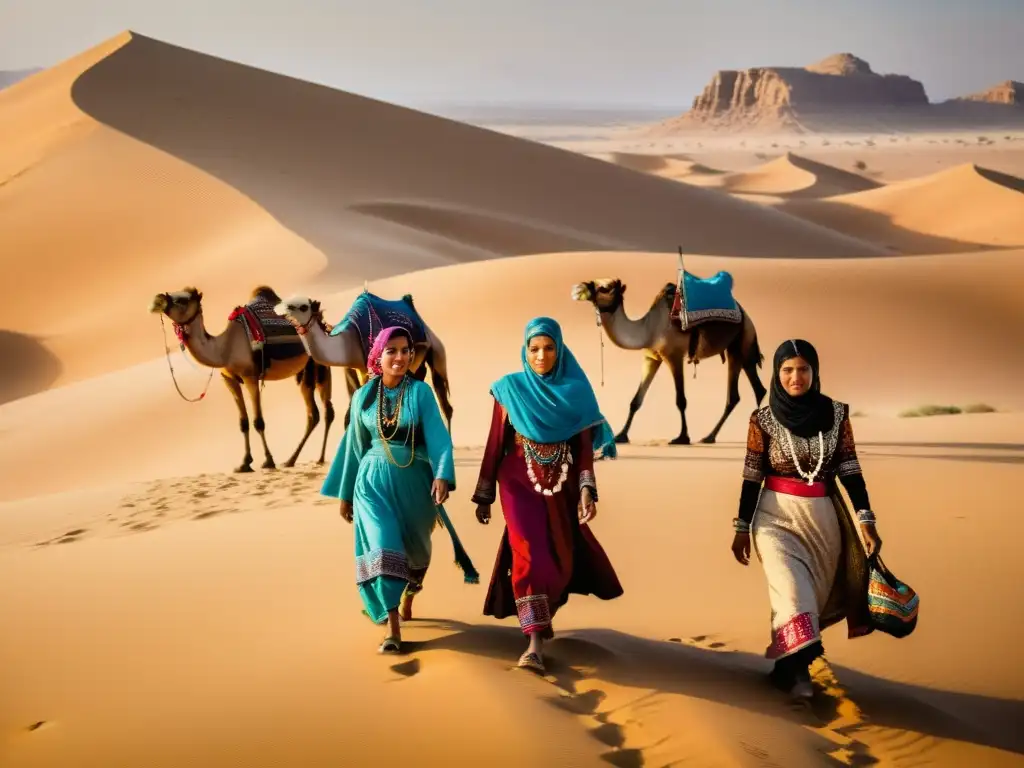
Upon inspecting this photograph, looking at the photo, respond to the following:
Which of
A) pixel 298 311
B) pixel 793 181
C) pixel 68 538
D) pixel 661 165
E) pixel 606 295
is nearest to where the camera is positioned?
pixel 68 538

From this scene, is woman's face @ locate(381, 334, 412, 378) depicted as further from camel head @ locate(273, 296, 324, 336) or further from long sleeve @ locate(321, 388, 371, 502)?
camel head @ locate(273, 296, 324, 336)

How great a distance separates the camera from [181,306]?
11.3 m

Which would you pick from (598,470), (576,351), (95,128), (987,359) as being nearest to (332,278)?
(576,351)

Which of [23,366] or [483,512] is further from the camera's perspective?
[23,366]

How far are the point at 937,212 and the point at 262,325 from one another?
5030 centimetres

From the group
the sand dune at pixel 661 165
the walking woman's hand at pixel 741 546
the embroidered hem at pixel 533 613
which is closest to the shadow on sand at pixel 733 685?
the embroidered hem at pixel 533 613

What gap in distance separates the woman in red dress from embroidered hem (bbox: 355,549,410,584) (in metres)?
0.43

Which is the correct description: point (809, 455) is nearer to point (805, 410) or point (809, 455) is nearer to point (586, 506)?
point (805, 410)

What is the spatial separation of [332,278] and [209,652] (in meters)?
20.3

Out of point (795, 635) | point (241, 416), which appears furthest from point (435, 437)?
point (241, 416)

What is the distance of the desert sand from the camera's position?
4973mm

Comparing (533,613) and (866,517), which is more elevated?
(866,517)

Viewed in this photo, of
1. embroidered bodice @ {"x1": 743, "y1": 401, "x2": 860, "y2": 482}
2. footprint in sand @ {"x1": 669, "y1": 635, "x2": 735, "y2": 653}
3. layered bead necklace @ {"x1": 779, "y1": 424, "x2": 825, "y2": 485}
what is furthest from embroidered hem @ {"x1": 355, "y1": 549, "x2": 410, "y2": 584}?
layered bead necklace @ {"x1": 779, "y1": 424, "x2": 825, "y2": 485}

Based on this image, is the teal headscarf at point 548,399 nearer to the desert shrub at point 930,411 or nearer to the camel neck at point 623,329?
the camel neck at point 623,329
